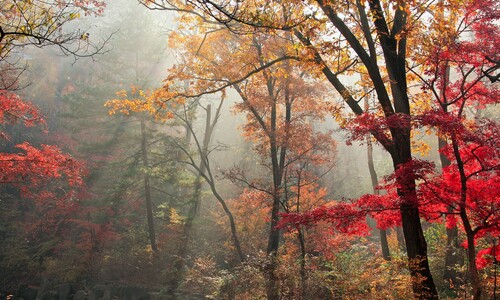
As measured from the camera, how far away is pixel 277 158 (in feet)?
51.6

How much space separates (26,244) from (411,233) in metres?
18.9

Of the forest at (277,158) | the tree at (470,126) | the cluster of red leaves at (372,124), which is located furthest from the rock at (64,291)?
the tree at (470,126)

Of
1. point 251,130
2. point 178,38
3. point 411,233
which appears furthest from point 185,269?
point 411,233

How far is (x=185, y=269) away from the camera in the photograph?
15.9 m

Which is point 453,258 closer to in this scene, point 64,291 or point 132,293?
point 132,293

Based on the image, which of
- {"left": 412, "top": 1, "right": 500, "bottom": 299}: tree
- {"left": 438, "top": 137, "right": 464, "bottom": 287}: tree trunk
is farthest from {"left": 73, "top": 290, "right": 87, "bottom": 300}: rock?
{"left": 412, "top": 1, "right": 500, "bottom": 299}: tree

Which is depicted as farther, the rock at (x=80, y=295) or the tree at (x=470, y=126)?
the rock at (x=80, y=295)

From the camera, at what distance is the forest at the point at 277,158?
5879mm

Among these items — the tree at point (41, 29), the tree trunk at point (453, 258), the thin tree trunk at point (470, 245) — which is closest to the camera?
the tree at point (41, 29)

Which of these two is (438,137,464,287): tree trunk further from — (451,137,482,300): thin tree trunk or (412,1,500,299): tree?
(451,137,482,300): thin tree trunk

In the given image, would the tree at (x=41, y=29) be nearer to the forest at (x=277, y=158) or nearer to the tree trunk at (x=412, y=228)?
the forest at (x=277, y=158)

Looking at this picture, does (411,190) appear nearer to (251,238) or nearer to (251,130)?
(251,130)

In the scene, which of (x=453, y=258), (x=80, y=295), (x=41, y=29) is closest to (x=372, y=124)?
(x=41, y=29)

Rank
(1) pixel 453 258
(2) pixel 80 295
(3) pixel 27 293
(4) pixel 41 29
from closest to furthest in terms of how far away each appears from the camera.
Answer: (4) pixel 41 29 → (1) pixel 453 258 → (2) pixel 80 295 → (3) pixel 27 293
